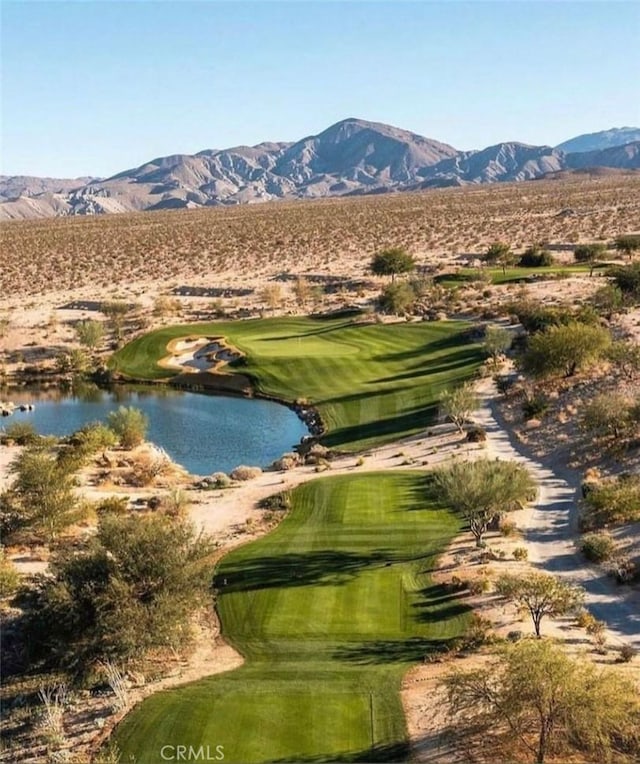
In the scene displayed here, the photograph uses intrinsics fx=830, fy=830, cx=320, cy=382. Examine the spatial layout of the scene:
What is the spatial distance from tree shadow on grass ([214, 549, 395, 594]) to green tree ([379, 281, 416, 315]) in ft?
142

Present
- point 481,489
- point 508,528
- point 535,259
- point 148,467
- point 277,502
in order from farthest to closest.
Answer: point 535,259 < point 148,467 < point 277,502 < point 508,528 < point 481,489

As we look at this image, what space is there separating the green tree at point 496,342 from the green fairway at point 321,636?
892 inches

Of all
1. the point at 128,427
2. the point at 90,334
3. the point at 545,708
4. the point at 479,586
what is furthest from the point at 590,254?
the point at 545,708

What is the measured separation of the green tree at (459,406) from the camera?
42.6 m

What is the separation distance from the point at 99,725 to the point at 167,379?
42.3 metres

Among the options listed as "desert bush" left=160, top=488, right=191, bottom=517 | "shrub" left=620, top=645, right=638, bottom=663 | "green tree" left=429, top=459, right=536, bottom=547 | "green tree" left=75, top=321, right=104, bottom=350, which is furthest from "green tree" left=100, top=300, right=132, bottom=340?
"shrub" left=620, top=645, right=638, bottom=663

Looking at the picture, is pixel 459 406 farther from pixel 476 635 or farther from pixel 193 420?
pixel 476 635

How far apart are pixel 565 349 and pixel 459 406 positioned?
7.54 meters

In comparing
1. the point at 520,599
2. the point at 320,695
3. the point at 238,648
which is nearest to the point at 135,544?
the point at 238,648

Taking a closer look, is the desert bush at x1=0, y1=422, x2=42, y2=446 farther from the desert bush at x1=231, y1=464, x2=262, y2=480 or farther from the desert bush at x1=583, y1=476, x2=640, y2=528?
the desert bush at x1=583, y1=476, x2=640, y2=528

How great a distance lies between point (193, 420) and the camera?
167 feet

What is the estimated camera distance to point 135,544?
877 inches

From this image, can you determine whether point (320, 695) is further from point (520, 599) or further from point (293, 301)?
point (293, 301)

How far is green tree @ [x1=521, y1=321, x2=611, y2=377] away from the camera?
1795 inches
